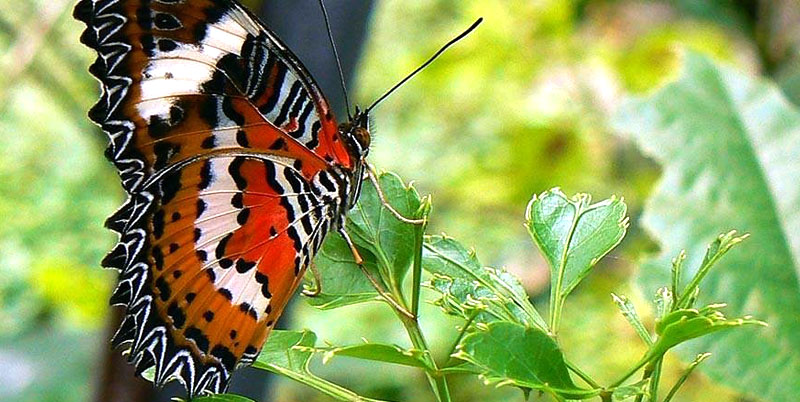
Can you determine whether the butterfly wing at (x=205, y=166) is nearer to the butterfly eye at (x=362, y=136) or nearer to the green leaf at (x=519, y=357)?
the butterfly eye at (x=362, y=136)

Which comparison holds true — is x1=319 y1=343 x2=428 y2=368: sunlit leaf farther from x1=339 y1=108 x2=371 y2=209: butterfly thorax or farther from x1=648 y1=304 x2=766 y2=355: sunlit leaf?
x1=339 y1=108 x2=371 y2=209: butterfly thorax

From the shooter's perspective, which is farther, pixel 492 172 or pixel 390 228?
pixel 492 172

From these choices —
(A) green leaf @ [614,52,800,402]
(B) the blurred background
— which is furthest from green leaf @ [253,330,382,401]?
(B) the blurred background

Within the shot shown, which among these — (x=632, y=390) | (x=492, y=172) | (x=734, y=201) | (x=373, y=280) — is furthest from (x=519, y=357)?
(x=492, y=172)

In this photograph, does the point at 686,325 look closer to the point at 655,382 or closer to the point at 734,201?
the point at 655,382

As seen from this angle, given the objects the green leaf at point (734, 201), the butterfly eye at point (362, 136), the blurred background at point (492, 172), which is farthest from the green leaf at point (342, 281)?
the blurred background at point (492, 172)

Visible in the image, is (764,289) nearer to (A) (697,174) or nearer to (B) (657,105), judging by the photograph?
(A) (697,174)

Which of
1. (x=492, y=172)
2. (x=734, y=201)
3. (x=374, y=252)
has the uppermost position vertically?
(x=492, y=172)
